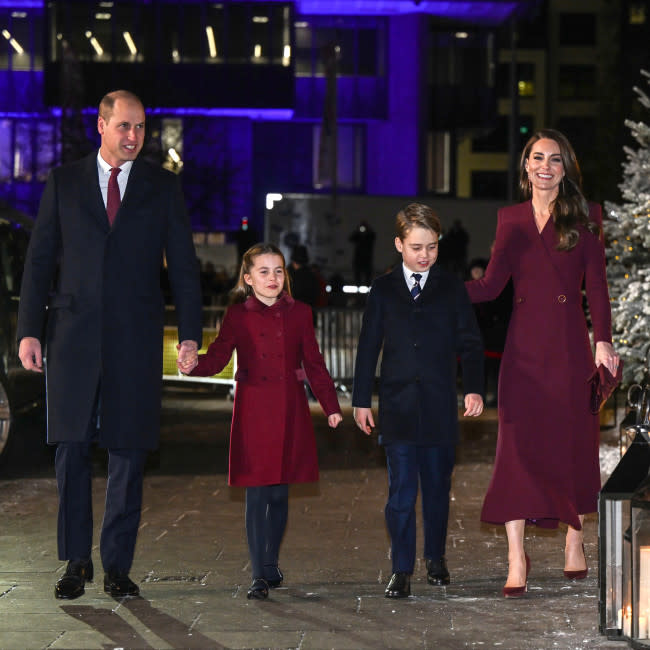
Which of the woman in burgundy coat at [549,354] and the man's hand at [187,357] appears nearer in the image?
the man's hand at [187,357]

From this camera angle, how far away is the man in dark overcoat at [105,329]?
22.5 ft

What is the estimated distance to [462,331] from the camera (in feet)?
23.3

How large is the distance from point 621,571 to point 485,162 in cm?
9694

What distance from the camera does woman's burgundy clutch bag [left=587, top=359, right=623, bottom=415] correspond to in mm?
6898

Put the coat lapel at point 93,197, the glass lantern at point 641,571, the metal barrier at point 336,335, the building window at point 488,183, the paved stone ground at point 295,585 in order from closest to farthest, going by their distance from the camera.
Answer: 1. the glass lantern at point 641,571
2. the paved stone ground at point 295,585
3. the coat lapel at point 93,197
4. the metal barrier at point 336,335
5. the building window at point 488,183

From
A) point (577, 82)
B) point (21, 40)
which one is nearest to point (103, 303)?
point (21, 40)

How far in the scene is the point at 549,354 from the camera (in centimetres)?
704

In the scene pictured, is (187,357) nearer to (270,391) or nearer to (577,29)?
(270,391)

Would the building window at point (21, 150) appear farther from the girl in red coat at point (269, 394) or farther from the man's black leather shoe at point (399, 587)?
the man's black leather shoe at point (399, 587)

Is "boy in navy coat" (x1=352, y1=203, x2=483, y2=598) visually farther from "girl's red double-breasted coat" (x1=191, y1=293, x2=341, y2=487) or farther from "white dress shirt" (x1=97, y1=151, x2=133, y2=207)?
"white dress shirt" (x1=97, y1=151, x2=133, y2=207)

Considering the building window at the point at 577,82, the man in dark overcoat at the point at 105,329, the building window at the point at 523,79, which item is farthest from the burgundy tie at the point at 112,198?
the building window at the point at 577,82

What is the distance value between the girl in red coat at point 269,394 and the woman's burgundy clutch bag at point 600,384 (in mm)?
1178

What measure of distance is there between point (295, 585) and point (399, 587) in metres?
0.58

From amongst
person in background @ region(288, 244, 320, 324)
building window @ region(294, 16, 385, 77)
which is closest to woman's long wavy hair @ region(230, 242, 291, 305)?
person in background @ region(288, 244, 320, 324)
